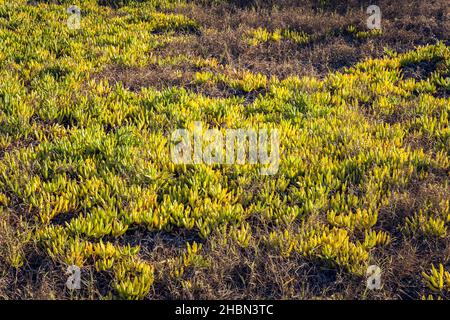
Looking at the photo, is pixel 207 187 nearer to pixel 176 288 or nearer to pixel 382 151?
pixel 176 288

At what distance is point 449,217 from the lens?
4.21 metres

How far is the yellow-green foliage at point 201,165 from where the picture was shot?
407 centimetres

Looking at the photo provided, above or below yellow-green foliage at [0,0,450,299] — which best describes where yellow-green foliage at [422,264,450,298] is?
below

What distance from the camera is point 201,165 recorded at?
5031 millimetres

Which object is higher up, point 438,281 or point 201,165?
point 201,165

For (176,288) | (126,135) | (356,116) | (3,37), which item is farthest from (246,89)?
(3,37)

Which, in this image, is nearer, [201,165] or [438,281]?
[438,281]

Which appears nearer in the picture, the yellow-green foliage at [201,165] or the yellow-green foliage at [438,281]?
the yellow-green foliage at [438,281]

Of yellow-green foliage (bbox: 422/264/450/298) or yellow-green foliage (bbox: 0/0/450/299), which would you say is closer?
yellow-green foliage (bbox: 422/264/450/298)

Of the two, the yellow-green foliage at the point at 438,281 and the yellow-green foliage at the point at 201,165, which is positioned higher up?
the yellow-green foliage at the point at 201,165

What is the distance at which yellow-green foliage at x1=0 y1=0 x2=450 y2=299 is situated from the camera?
4.07 meters
